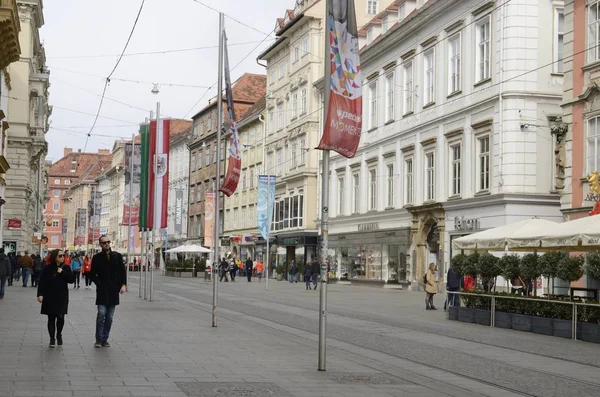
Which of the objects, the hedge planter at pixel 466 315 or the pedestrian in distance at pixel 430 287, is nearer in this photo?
the hedge planter at pixel 466 315

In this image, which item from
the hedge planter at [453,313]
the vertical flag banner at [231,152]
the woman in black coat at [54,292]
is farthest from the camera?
the hedge planter at [453,313]

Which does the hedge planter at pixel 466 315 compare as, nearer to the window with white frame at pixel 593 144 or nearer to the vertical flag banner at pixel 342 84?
the window with white frame at pixel 593 144

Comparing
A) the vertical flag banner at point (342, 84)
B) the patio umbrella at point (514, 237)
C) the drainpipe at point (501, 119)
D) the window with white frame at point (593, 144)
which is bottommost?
the patio umbrella at point (514, 237)

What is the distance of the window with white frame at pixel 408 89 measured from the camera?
48.0 m

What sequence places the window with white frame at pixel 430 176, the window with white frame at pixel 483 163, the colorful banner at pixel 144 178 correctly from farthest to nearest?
1. the window with white frame at pixel 430 176
2. the window with white frame at pixel 483 163
3. the colorful banner at pixel 144 178

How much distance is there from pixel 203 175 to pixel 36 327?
78223 mm

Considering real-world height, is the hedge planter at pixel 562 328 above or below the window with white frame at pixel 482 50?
below

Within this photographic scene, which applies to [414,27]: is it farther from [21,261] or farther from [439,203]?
[21,261]

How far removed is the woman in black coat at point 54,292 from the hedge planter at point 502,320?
11336 millimetres

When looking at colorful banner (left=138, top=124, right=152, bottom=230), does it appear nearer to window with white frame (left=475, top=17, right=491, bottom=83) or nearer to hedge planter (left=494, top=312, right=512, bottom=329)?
hedge planter (left=494, top=312, right=512, bottom=329)

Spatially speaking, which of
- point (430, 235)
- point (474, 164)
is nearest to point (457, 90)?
point (474, 164)

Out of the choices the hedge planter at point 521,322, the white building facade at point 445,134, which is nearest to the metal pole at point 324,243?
the hedge planter at point 521,322

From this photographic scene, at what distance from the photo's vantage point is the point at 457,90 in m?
42.5

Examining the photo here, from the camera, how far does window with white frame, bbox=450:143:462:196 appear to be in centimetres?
4238
